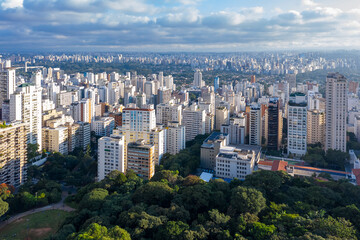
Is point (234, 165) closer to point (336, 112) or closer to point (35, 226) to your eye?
point (336, 112)

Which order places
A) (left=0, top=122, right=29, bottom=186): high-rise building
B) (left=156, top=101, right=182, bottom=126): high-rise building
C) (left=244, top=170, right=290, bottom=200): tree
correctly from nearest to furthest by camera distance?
(left=244, top=170, right=290, bottom=200): tree < (left=0, top=122, right=29, bottom=186): high-rise building < (left=156, top=101, right=182, bottom=126): high-rise building

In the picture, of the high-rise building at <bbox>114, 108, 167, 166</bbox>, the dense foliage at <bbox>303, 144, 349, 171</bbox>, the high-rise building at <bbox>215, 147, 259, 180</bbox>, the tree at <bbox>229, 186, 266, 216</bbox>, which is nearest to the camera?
the tree at <bbox>229, 186, 266, 216</bbox>

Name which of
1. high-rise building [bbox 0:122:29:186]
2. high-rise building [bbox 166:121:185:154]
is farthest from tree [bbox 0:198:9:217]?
high-rise building [bbox 166:121:185:154]

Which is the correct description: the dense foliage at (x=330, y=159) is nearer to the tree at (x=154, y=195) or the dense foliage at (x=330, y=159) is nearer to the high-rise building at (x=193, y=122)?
the high-rise building at (x=193, y=122)

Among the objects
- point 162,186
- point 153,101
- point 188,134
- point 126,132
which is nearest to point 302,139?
point 188,134

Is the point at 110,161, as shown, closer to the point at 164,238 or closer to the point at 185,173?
the point at 185,173

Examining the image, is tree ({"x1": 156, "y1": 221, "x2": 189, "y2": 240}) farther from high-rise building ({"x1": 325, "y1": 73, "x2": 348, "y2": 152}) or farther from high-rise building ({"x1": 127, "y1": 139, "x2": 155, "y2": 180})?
high-rise building ({"x1": 325, "y1": 73, "x2": 348, "y2": 152})

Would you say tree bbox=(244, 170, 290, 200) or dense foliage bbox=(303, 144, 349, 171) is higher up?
tree bbox=(244, 170, 290, 200)

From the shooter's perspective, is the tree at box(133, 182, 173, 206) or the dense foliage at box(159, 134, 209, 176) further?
the dense foliage at box(159, 134, 209, 176)
